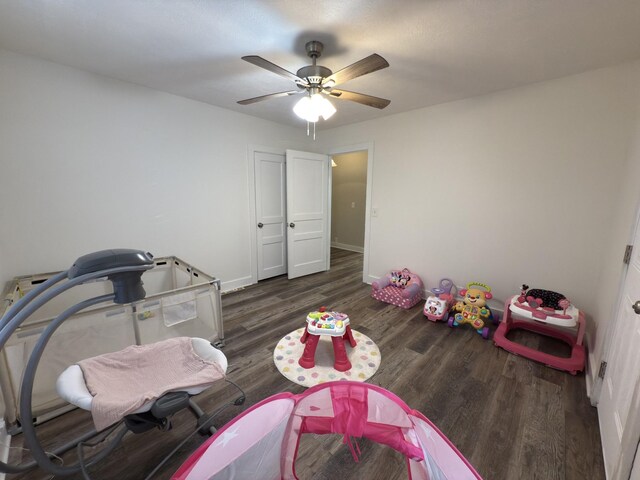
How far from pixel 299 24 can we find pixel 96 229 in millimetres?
2464

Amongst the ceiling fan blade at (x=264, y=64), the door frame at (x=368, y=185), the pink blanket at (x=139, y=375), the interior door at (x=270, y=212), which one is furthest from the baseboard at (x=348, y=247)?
the pink blanket at (x=139, y=375)

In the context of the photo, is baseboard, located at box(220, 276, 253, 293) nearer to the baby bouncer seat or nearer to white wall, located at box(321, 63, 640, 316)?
the baby bouncer seat

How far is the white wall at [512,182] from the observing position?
2.08 metres

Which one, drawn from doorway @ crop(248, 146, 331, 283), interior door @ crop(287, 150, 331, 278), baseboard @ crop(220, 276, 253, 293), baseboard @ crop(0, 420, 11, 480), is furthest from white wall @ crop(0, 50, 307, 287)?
baseboard @ crop(0, 420, 11, 480)

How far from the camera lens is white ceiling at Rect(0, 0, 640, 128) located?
1.42 metres

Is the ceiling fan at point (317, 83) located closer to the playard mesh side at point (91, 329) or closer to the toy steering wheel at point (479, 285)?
the playard mesh side at point (91, 329)

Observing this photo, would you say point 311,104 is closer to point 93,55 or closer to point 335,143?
point 93,55

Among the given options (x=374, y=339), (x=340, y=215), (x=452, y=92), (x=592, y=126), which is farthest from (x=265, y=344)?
(x=340, y=215)

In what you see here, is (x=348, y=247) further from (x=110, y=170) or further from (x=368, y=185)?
(x=110, y=170)

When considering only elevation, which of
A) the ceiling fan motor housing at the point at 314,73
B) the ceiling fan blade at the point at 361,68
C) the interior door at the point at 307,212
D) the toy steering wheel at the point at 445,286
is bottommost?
the toy steering wheel at the point at 445,286

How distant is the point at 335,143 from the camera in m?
3.97

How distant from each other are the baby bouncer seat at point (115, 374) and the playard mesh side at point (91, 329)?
0.32 meters

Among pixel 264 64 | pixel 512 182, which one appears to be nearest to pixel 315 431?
pixel 264 64

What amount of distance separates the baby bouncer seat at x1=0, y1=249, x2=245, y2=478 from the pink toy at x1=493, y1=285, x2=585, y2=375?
2241mm
